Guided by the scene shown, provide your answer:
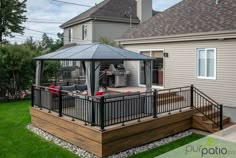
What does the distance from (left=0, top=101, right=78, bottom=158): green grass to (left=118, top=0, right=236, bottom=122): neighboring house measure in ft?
21.8

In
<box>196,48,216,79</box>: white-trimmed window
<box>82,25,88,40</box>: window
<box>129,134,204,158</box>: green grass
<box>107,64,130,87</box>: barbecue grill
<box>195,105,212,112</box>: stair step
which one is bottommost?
<box>129,134,204,158</box>: green grass

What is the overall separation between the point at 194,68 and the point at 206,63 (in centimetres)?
60

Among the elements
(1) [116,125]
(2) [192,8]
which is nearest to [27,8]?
(2) [192,8]

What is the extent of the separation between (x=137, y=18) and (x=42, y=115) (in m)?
16.5

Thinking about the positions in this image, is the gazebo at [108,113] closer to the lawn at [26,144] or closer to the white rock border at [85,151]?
the white rock border at [85,151]

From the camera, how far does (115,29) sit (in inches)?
890

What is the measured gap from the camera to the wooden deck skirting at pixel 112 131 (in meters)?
6.91

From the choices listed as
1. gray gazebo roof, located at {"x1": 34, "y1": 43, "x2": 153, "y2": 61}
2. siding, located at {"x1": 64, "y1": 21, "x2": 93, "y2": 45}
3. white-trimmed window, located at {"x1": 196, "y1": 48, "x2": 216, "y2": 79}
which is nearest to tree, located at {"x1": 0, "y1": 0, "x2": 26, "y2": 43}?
siding, located at {"x1": 64, "y1": 21, "x2": 93, "y2": 45}

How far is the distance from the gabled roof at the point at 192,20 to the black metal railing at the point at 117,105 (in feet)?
10.4

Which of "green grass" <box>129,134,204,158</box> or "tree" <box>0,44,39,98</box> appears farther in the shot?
"tree" <box>0,44,39,98</box>

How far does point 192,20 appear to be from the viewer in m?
12.7

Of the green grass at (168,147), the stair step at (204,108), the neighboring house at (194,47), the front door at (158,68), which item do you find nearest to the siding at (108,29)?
the neighboring house at (194,47)

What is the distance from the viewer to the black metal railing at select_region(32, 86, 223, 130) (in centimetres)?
715

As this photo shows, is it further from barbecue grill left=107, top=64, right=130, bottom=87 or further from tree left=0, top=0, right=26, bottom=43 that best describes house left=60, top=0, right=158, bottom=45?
tree left=0, top=0, right=26, bottom=43
